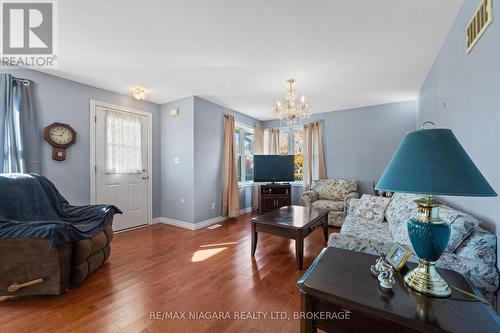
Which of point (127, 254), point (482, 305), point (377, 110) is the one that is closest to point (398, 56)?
point (377, 110)

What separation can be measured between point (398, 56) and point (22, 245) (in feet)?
13.6

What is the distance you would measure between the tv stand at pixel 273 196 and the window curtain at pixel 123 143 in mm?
2530

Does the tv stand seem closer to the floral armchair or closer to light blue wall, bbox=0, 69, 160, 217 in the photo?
the floral armchair

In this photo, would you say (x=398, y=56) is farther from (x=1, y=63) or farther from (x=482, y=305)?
(x=1, y=63)

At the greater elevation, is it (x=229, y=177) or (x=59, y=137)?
(x=59, y=137)

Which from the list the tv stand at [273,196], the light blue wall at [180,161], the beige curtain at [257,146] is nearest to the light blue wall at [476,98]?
the tv stand at [273,196]

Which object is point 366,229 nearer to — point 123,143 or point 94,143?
point 123,143

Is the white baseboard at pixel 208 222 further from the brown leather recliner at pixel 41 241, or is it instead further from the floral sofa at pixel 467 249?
the floral sofa at pixel 467 249

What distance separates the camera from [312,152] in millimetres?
4867

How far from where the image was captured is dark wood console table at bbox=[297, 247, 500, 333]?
2.29ft

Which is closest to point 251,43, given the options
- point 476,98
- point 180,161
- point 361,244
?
point 476,98

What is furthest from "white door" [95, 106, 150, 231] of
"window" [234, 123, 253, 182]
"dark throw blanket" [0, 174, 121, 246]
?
"window" [234, 123, 253, 182]

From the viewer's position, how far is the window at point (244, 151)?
5.15 meters

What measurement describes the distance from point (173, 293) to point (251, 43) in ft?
8.31
